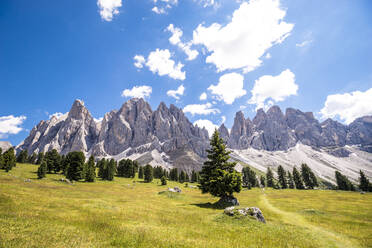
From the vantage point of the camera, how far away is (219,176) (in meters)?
29.9

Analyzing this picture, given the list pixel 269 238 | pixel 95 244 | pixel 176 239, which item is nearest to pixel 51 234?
pixel 95 244

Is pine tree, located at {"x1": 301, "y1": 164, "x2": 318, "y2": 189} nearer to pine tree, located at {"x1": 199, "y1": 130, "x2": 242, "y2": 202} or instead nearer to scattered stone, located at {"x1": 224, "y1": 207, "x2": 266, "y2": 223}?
pine tree, located at {"x1": 199, "y1": 130, "x2": 242, "y2": 202}

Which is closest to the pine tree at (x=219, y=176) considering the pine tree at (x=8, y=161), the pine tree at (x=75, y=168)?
the pine tree at (x=75, y=168)

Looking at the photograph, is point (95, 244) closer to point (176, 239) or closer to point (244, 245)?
point (176, 239)

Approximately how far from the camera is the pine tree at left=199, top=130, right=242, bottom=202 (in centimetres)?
2919

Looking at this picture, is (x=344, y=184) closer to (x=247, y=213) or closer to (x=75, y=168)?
(x=247, y=213)

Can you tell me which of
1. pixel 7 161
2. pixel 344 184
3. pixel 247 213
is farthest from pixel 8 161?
pixel 344 184

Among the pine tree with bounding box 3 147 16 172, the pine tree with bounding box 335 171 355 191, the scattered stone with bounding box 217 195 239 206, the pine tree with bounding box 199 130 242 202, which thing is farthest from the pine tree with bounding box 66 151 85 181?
the pine tree with bounding box 335 171 355 191

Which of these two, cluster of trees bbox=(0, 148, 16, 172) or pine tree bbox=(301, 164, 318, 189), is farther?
pine tree bbox=(301, 164, 318, 189)

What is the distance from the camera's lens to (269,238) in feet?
41.4

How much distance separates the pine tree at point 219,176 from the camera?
95.8 ft

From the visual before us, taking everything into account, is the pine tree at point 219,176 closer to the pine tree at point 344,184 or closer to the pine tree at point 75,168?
the pine tree at point 75,168

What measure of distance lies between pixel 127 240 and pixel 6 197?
17.4 m

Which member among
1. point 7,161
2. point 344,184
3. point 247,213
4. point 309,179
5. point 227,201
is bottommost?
point 344,184
